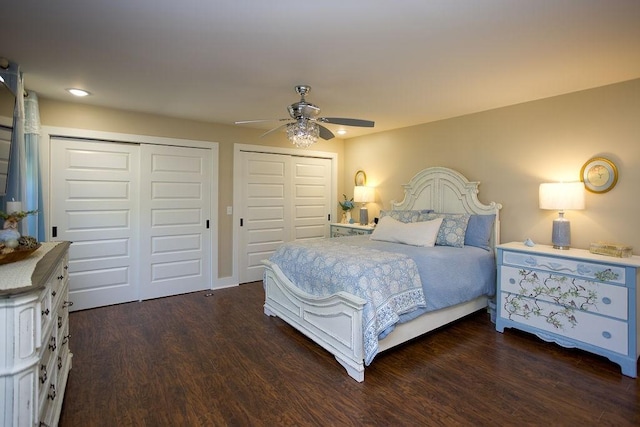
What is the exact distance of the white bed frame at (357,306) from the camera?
2.46 meters

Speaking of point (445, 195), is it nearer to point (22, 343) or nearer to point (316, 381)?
point (316, 381)

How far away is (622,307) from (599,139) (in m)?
1.59

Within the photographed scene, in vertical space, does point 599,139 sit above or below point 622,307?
above

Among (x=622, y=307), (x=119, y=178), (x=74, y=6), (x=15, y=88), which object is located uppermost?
(x=74, y=6)

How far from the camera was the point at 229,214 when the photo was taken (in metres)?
4.82

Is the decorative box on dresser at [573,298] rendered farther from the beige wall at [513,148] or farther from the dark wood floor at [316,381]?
the beige wall at [513,148]

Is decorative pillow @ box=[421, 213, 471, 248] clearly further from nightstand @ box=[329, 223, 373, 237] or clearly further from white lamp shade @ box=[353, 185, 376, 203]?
white lamp shade @ box=[353, 185, 376, 203]

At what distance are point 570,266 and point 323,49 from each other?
9.03ft

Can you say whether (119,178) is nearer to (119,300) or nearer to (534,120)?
(119,300)

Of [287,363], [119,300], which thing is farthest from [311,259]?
[119,300]

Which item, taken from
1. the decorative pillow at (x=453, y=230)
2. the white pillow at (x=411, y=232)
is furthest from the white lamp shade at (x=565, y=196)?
the white pillow at (x=411, y=232)

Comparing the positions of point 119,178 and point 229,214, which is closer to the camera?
point 119,178

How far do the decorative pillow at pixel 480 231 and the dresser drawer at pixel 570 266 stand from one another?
1.41 feet

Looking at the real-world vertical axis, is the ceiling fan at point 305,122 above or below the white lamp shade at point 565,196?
above
